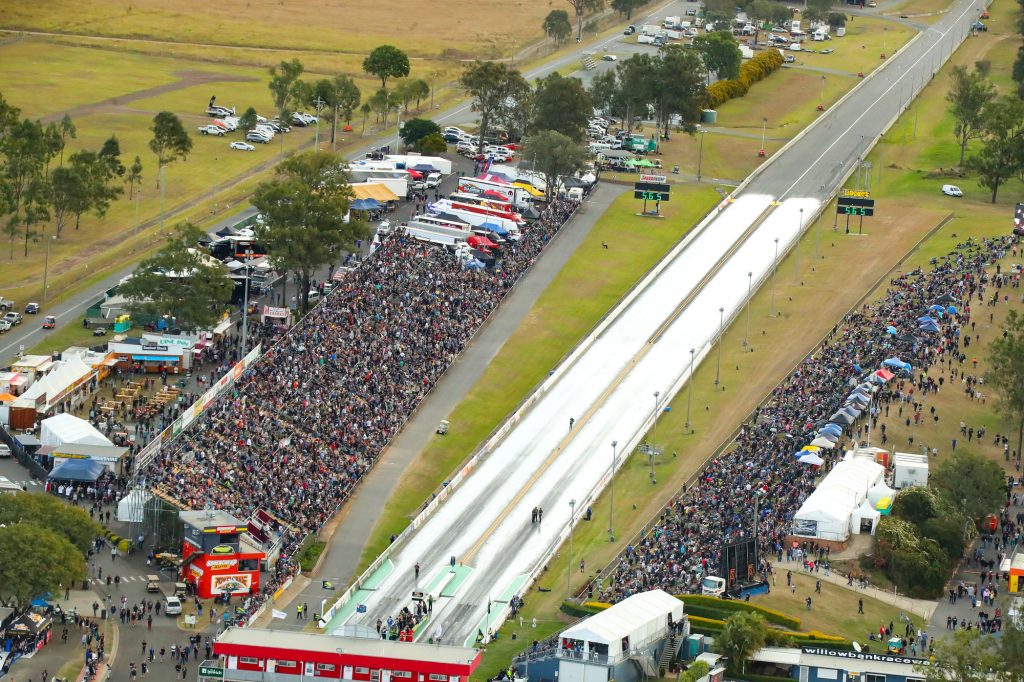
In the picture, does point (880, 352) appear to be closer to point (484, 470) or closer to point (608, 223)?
point (484, 470)

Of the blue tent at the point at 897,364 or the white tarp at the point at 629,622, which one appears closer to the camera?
the white tarp at the point at 629,622

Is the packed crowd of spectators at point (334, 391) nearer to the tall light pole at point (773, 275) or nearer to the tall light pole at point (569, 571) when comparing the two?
the tall light pole at point (569, 571)

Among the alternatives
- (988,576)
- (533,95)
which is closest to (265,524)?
(988,576)

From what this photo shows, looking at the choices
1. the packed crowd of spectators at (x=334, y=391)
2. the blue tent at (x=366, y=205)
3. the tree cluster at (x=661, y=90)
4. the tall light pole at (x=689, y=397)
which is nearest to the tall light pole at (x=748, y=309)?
the tall light pole at (x=689, y=397)

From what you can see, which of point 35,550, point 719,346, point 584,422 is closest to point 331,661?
point 35,550

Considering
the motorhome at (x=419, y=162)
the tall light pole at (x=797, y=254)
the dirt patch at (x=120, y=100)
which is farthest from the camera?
the dirt patch at (x=120, y=100)
